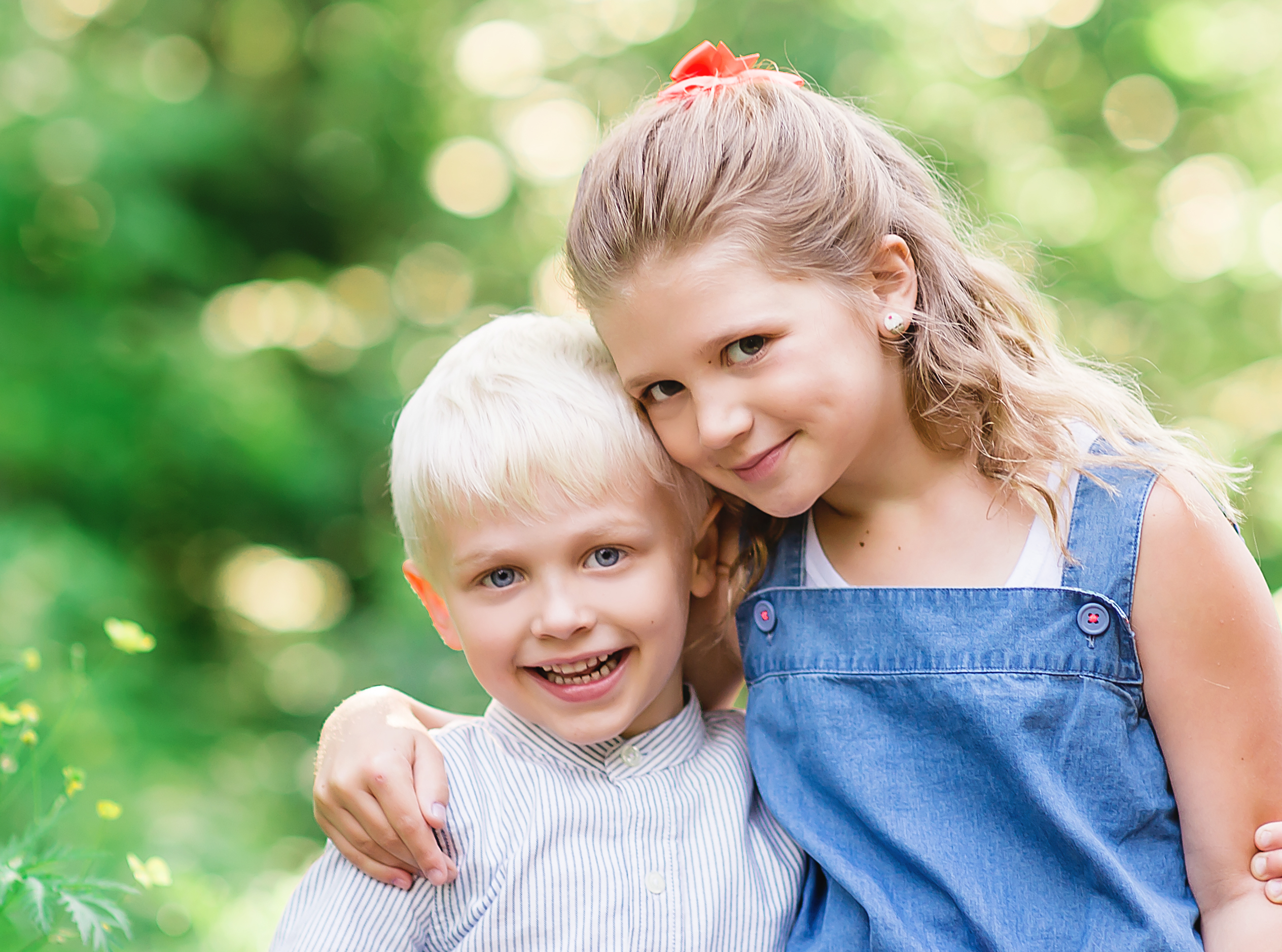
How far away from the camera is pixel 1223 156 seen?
511 centimetres

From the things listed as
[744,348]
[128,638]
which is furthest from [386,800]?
[744,348]

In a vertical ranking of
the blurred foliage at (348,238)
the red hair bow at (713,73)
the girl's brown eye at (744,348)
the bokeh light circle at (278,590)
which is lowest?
the bokeh light circle at (278,590)

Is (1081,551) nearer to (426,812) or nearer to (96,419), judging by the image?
(426,812)

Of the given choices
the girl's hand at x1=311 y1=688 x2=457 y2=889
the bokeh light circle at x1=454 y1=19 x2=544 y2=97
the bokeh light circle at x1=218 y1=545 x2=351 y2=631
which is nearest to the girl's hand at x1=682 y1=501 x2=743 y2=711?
the girl's hand at x1=311 y1=688 x2=457 y2=889

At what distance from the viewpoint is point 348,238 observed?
502 cm

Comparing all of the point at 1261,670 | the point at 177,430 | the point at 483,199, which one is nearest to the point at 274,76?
the point at 483,199

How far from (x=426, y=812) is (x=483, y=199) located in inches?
151

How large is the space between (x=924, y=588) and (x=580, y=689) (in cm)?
47

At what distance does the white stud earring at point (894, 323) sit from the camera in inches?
59.9

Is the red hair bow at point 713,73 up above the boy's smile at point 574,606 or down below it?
above

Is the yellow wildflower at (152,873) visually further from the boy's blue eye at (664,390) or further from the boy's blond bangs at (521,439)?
the boy's blue eye at (664,390)

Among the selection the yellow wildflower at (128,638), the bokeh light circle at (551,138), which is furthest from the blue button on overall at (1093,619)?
the bokeh light circle at (551,138)

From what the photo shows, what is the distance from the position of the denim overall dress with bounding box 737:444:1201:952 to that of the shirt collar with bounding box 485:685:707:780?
194 mm

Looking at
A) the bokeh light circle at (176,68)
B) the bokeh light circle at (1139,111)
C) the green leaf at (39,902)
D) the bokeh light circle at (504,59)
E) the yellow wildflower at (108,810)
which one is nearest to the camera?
the green leaf at (39,902)
